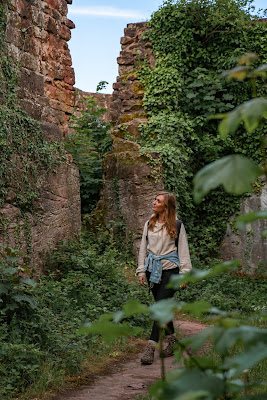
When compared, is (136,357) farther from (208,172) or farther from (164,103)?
(164,103)

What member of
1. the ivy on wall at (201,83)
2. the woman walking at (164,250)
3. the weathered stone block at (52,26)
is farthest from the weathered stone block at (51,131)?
the ivy on wall at (201,83)

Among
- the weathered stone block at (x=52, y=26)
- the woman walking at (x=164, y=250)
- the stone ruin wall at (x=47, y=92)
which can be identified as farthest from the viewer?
the weathered stone block at (x=52, y=26)

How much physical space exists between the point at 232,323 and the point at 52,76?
786 cm

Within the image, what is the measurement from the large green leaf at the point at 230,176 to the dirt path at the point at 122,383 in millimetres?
3379

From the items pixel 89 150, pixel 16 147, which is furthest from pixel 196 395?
pixel 89 150

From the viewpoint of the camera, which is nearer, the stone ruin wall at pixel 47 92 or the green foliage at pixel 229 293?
the stone ruin wall at pixel 47 92

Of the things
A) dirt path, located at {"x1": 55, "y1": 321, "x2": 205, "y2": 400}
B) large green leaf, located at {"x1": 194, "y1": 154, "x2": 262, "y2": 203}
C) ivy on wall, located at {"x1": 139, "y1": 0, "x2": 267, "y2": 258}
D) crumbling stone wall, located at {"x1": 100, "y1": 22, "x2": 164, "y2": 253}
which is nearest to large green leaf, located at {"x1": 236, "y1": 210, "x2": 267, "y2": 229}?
large green leaf, located at {"x1": 194, "y1": 154, "x2": 262, "y2": 203}

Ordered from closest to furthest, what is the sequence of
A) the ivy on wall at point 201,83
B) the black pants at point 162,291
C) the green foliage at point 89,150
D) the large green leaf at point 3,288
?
1. the large green leaf at point 3,288
2. the black pants at point 162,291
3. the green foliage at point 89,150
4. the ivy on wall at point 201,83

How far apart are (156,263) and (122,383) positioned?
4.56 feet

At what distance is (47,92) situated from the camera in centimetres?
825

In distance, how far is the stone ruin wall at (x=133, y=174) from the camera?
1065cm

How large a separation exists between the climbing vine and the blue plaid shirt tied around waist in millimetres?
2354

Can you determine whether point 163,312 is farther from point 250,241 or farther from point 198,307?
point 250,241

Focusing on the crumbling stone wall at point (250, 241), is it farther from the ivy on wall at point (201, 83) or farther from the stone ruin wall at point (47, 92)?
the stone ruin wall at point (47, 92)
